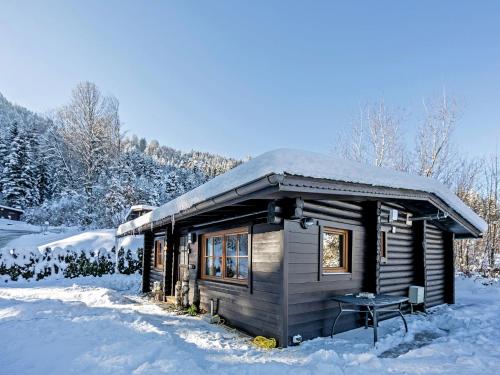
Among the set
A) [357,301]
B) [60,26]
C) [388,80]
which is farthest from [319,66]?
[357,301]

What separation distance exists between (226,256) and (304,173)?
3.35 m

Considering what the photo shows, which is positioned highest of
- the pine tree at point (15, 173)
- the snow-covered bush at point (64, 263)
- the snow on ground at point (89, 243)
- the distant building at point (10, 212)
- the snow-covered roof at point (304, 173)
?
the pine tree at point (15, 173)

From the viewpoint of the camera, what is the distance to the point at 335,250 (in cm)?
650

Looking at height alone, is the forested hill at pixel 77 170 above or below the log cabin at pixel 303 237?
above

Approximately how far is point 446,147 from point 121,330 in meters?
18.5

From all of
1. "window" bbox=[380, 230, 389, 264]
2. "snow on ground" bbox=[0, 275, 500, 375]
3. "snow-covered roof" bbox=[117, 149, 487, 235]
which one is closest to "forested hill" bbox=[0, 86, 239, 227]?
"snow on ground" bbox=[0, 275, 500, 375]

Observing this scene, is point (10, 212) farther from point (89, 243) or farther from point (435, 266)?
point (435, 266)

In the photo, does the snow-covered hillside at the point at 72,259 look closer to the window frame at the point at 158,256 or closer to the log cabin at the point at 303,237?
the window frame at the point at 158,256

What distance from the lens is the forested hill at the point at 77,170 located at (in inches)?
1076

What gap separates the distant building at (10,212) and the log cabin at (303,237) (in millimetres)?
29656

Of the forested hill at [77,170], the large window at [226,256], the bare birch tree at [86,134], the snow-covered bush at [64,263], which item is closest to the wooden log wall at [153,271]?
the snow-covered bush at [64,263]

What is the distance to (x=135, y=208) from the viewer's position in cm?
1914

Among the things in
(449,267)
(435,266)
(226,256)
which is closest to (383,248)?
(435,266)

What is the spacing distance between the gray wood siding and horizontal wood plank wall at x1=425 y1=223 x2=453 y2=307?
66 centimetres
